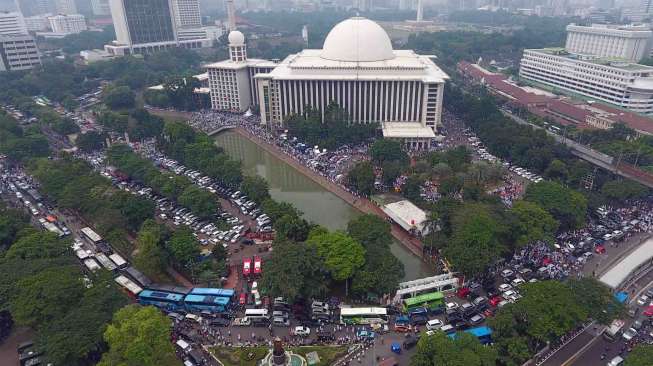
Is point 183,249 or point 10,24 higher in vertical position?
point 10,24

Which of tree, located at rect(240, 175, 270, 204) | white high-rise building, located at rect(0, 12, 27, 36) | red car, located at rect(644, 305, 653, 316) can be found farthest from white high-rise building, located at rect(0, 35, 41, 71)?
red car, located at rect(644, 305, 653, 316)

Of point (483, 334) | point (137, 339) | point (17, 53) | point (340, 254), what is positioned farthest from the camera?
point (17, 53)

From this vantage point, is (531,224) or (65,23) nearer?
(531,224)

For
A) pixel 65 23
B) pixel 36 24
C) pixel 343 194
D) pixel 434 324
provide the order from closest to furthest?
pixel 434 324
pixel 343 194
pixel 65 23
pixel 36 24

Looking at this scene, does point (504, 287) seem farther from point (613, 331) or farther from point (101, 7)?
point (101, 7)

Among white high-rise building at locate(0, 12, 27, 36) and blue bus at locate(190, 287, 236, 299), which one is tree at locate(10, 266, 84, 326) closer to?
blue bus at locate(190, 287, 236, 299)

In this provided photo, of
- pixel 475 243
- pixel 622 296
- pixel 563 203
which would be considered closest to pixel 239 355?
pixel 475 243
